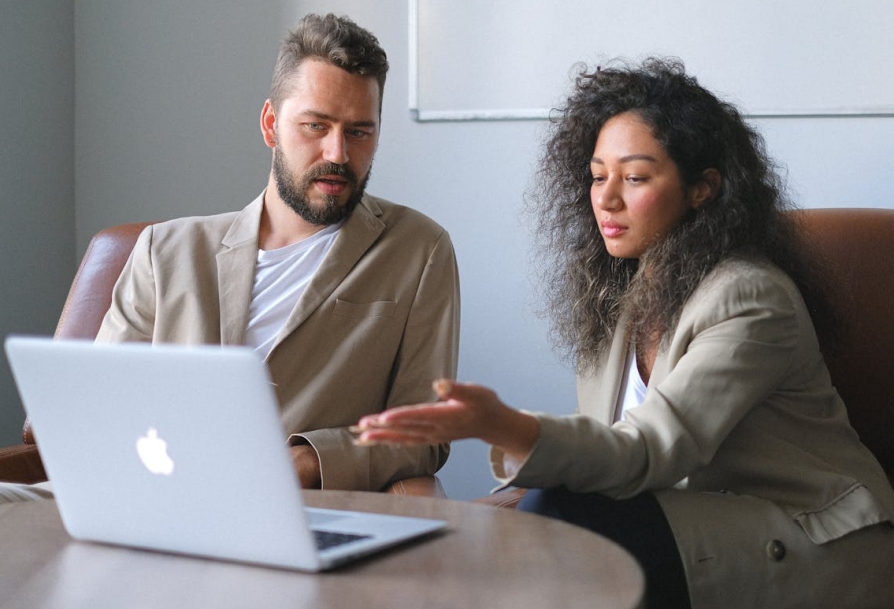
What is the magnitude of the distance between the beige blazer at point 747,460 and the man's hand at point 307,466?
0.49 meters

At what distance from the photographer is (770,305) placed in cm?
165

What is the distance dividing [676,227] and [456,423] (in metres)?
0.71

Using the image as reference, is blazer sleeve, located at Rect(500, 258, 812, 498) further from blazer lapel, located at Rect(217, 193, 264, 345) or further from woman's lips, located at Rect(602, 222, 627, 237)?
blazer lapel, located at Rect(217, 193, 264, 345)

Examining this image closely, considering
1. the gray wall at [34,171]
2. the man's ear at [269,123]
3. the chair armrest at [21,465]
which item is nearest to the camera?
the chair armrest at [21,465]

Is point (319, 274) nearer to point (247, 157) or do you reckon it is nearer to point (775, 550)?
point (775, 550)

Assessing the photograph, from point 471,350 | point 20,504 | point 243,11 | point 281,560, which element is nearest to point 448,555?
point 281,560

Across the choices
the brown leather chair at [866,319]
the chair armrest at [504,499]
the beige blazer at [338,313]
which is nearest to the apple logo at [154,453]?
the chair armrest at [504,499]

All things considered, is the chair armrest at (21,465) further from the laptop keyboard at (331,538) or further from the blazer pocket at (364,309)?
the laptop keyboard at (331,538)

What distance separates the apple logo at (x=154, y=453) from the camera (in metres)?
1.14

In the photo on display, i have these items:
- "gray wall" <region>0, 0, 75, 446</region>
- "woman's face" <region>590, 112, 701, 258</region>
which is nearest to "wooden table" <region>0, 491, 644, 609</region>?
"woman's face" <region>590, 112, 701, 258</region>

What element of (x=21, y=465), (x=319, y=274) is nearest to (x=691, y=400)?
(x=319, y=274)

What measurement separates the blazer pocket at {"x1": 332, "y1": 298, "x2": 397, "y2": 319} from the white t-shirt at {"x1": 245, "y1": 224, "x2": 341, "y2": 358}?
8 centimetres

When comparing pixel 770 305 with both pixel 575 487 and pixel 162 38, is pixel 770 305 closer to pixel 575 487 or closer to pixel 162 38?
pixel 575 487

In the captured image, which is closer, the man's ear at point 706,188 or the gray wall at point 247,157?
the man's ear at point 706,188
